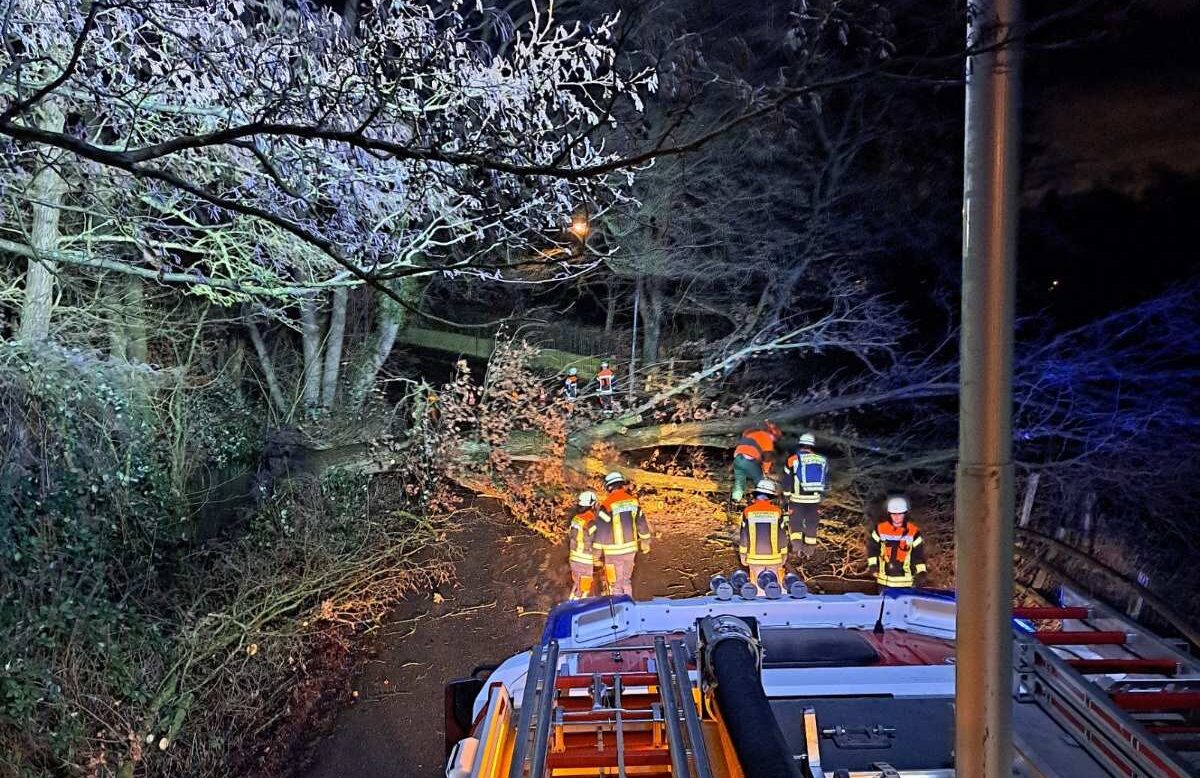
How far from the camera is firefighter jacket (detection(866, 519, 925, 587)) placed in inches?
258

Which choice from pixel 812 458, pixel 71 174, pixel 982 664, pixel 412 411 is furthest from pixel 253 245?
pixel 982 664

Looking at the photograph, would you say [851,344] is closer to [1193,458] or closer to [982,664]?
[1193,458]

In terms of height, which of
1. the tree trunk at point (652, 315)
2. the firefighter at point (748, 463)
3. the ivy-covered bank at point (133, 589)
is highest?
the tree trunk at point (652, 315)

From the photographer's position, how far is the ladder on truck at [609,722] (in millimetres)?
2092

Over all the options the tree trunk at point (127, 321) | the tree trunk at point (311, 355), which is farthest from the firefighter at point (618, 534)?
the tree trunk at point (311, 355)

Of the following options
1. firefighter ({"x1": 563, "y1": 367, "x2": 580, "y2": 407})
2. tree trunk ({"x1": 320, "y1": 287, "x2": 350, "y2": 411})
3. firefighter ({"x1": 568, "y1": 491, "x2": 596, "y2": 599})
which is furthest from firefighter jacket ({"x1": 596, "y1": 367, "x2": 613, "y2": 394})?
firefighter ({"x1": 568, "y1": 491, "x2": 596, "y2": 599})

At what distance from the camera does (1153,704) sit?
8.82 ft

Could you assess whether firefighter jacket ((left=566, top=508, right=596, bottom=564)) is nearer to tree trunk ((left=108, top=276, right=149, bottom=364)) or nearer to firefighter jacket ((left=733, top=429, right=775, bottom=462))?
firefighter jacket ((left=733, top=429, right=775, bottom=462))

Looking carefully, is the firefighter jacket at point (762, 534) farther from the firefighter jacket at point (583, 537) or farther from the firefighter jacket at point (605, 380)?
the firefighter jacket at point (605, 380)

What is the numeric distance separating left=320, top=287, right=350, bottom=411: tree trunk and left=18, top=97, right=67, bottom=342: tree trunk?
4684 mm

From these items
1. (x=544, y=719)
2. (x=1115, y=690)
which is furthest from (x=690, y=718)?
(x=1115, y=690)

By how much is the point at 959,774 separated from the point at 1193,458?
34.2 feet

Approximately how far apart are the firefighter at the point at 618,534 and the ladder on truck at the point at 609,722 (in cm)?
393

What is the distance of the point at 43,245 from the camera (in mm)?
6633
